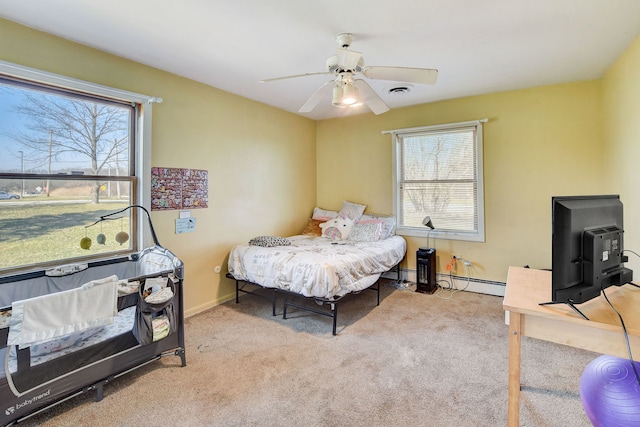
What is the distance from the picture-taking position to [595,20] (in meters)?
2.09

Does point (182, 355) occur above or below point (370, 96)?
below

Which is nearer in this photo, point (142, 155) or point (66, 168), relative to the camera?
point (66, 168)

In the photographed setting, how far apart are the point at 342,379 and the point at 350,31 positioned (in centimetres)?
250

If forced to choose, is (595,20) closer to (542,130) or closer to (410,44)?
(410,44)

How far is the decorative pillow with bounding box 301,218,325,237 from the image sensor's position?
14.7ft

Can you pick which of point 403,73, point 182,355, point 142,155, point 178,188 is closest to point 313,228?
point 178,188

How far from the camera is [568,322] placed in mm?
1199

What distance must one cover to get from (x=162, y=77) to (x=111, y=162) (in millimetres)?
972

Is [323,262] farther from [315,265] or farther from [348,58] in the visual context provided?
[348,58]

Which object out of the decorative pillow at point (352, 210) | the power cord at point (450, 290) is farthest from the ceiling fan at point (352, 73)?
the power cord at point (450, 290)

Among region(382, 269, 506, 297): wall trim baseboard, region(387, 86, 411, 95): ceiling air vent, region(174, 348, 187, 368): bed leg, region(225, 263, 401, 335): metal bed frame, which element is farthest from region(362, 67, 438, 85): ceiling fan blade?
region(382, 269, 506, 297): wall trim baseboard

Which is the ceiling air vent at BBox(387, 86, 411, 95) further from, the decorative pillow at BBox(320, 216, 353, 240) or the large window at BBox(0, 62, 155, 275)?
the large window at BBox(0, 62, 155, 275)

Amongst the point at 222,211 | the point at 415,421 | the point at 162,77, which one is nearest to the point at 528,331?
the point at 415,421

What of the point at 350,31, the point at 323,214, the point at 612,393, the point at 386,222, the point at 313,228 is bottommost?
the point at 612,393
